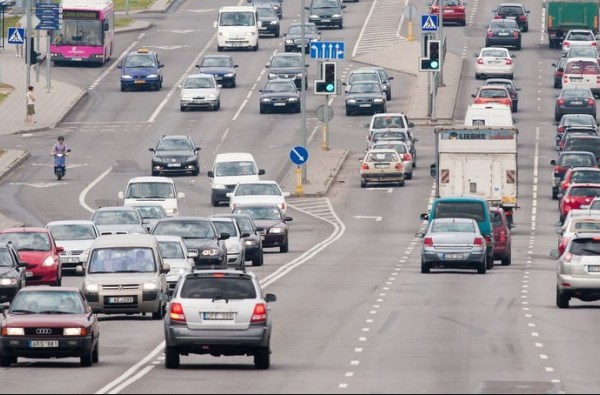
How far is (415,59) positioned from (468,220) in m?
52.6

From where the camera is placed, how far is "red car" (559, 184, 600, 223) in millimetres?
63031

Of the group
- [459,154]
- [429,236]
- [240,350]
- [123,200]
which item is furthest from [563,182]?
[240,350]

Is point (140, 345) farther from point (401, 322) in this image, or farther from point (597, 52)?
point (597, 52)

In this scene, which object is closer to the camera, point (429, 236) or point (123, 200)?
point (429, 236)

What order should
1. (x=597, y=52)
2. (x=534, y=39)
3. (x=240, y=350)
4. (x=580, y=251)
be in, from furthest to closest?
(x=534, y=39) < (x=597, y=52) < (x=580, y=251) < (x=240, y=350)

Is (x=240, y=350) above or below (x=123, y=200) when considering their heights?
above

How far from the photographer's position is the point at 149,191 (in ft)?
197

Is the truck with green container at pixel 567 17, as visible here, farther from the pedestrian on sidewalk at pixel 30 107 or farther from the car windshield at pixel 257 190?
the car windshield at pixel 257 190

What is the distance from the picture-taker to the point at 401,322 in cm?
3744

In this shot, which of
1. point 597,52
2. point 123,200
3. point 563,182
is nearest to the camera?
point 123,200

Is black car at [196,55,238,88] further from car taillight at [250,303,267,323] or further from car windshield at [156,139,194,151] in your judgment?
car taillight at [250,303,267,323]

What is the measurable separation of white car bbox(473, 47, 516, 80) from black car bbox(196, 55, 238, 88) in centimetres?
1106

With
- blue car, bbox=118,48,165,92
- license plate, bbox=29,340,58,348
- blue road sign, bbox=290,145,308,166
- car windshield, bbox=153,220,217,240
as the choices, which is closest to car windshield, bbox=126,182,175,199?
blue road sign, bbox=290,145,308,166

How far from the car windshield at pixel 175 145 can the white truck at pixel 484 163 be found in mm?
15533
